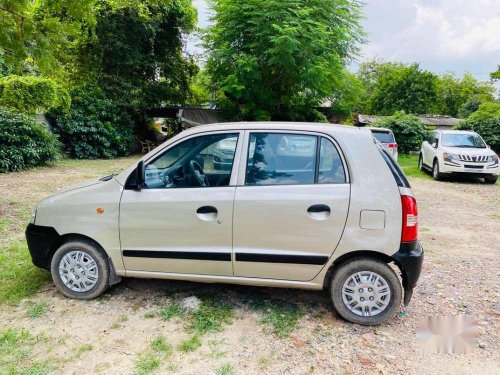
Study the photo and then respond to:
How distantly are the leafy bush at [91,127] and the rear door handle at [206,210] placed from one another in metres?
14.9

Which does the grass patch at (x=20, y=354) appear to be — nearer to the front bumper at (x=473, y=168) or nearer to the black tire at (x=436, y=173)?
the front bumper at (x=473, y=168)

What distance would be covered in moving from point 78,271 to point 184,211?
4.02 ft

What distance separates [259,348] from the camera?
9.58 feet

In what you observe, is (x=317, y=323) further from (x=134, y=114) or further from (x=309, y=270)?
(x=134, y=114)

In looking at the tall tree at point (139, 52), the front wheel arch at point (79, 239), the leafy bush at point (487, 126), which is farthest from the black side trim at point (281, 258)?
the leafy bush at point (487, 126)

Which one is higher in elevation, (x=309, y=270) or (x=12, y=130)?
(x=12, y=130)

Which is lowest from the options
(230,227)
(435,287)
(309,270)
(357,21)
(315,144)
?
(435,287)

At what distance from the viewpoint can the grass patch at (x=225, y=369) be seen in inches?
103

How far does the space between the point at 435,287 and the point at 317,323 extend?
1.64m

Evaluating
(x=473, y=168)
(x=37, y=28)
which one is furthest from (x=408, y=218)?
(x=473, y=168)

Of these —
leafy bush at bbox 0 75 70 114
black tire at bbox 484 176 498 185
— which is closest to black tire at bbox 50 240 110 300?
leafy bush at bbox 0 75 70 114

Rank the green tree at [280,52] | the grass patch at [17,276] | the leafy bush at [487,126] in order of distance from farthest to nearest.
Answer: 1. the leafy bush at [487,126]
2. the green tree at [280,52]
3. the grass patch at [17,276]

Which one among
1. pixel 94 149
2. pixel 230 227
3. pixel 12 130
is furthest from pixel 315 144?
pixel 94 149

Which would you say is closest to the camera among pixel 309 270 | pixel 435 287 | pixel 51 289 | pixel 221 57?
pixel 309 270
